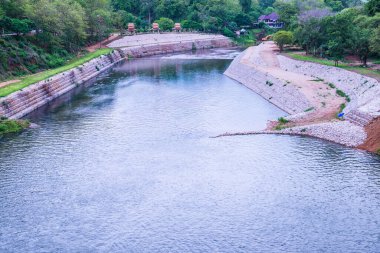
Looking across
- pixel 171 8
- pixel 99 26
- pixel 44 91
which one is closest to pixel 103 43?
pixel 99 26

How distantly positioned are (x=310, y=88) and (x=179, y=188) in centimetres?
3207

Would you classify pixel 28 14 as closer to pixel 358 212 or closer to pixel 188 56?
pixel 188 56

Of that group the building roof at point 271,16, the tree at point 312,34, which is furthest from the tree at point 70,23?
the building roof at point 271,16

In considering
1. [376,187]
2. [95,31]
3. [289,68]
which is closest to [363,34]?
[289,68]

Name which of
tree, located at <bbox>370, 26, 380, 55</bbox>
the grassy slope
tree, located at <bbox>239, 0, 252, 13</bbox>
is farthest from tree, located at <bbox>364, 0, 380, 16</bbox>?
tree, located at <bbox>239, 0, 252, 13</bbox>

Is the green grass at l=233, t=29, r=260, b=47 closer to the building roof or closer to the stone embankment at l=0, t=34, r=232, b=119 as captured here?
the stone embankment at l=0, t=34, r=232, b=119

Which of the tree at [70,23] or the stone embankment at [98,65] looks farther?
the tree at [70,23]

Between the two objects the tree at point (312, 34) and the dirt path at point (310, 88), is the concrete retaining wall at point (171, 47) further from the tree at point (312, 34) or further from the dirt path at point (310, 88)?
the tree at point (312, 34)

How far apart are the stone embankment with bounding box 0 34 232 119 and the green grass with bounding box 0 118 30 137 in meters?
2.07

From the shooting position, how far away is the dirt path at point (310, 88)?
1889 inches

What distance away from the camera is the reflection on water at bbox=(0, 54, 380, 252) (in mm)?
26078

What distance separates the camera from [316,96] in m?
54.4

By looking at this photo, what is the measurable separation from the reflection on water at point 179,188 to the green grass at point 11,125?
215 centimetres

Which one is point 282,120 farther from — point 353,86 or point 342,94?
point 353,86
